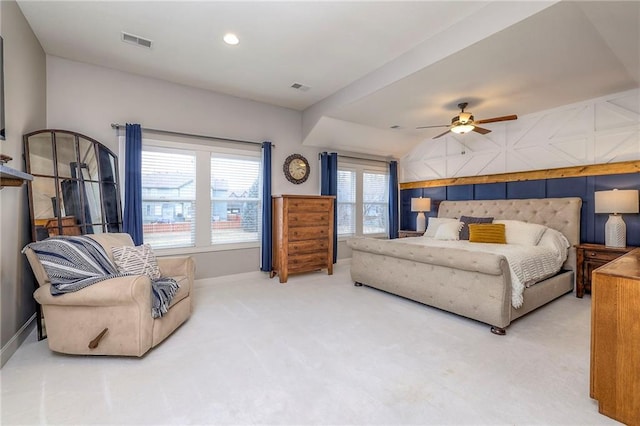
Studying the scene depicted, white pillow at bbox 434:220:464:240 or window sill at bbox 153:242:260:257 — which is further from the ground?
white pillow at bbox 434:220:464:240

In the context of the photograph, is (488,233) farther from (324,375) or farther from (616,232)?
(324,375)

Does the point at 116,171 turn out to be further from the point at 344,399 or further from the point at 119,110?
the point at 344,399

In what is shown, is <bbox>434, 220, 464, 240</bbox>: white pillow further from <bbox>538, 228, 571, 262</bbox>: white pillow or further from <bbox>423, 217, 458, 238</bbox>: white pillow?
<bbox>538, 228, 571, 262</bbox>: white pillow

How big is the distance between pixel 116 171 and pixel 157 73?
1.42 meters

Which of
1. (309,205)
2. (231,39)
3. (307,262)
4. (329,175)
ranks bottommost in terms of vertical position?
Answer: (307,262)

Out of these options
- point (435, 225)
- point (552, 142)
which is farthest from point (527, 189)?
point (435, 225)

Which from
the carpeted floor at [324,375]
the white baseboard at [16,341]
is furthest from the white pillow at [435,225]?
the white baseboard at [16,341]

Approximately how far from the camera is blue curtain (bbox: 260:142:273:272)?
480 centimetres

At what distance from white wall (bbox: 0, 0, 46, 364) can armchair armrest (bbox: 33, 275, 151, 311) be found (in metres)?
0.39

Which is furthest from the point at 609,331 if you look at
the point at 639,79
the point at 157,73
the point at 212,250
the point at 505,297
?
the point at 157,73

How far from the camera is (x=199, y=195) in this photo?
4.38m

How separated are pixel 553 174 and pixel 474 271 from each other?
9.13 feet

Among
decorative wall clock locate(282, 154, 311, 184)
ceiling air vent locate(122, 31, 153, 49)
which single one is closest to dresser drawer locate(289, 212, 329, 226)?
decorative wall clock locate(282, 154, 311, 184)

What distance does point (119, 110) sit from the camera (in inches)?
148
